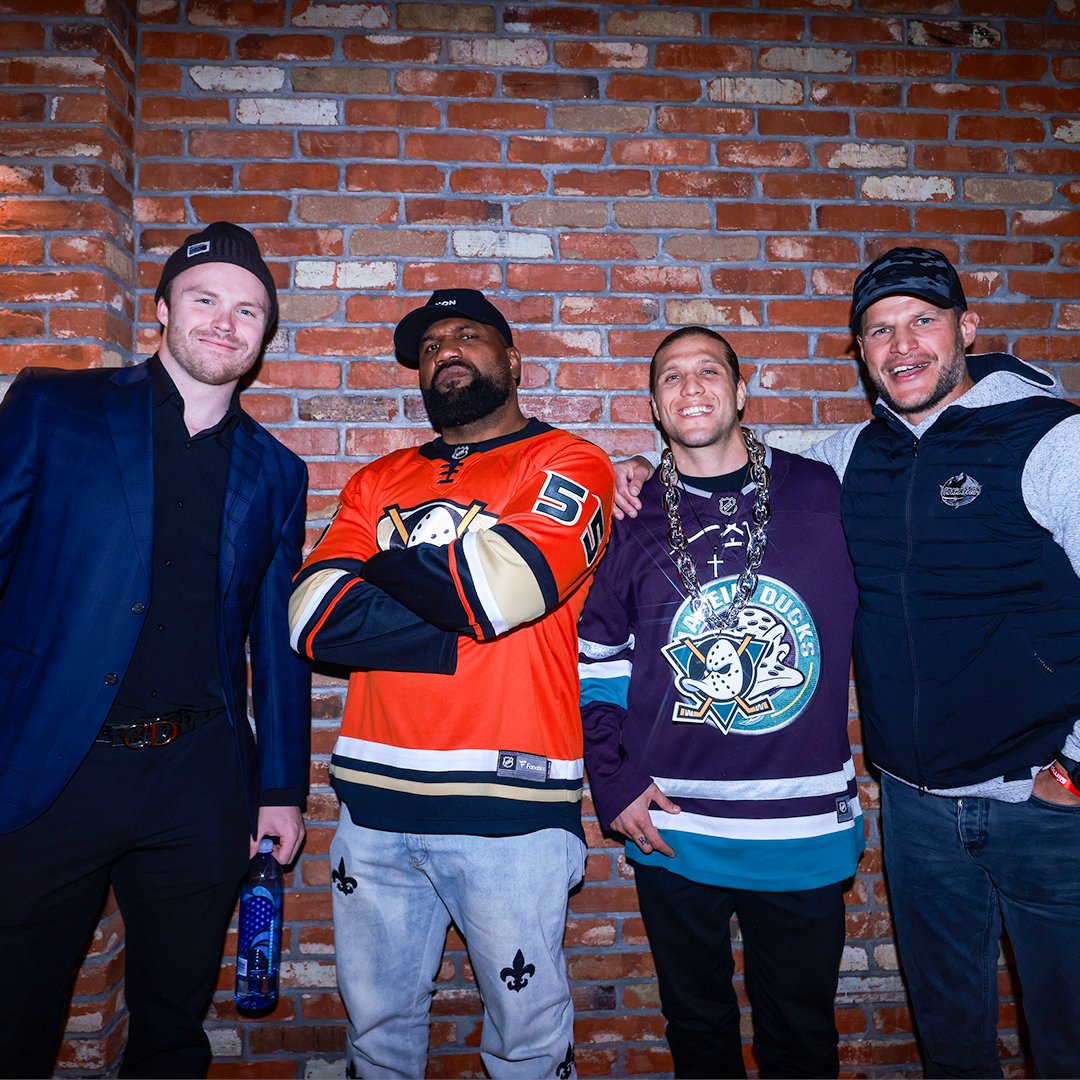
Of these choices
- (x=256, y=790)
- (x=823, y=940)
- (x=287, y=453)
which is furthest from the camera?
(x=287, y=453)

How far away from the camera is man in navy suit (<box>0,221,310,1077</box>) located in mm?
1646

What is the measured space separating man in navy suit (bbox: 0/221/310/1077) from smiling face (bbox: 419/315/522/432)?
1.55ft

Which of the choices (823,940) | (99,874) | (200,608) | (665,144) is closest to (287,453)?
(200,608)

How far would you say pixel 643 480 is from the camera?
2.08 m

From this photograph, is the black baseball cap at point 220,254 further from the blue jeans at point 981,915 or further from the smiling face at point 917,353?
the blue jeans at point 981,915

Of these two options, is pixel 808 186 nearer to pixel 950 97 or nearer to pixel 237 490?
pixel 950 97

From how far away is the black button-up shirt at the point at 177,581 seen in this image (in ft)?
5.72

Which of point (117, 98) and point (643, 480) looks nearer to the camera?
point (643, 480)

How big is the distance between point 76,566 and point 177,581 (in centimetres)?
21

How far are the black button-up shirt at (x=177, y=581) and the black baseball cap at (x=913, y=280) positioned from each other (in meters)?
1.79

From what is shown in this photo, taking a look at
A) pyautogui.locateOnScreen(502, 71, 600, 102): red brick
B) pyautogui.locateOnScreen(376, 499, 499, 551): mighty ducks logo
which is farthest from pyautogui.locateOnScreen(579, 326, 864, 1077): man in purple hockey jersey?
pyautogui.locateOnScreen(502, 71, 600, 102): red brick

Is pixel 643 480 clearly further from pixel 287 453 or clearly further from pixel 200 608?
pixel 200 608

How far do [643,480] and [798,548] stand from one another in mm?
460

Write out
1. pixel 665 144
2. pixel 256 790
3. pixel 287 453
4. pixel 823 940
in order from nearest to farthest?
1. pixel 823 940
2. pixel 256 790
3. pixel 287 453
4. pixel 665 144
